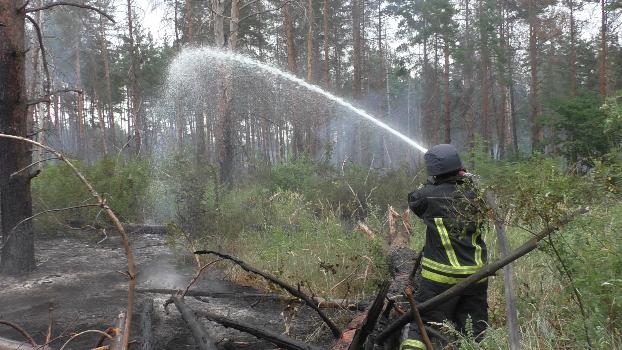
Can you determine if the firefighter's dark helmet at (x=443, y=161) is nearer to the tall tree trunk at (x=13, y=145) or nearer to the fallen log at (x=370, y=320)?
the fallen log at (x=370, y=320)

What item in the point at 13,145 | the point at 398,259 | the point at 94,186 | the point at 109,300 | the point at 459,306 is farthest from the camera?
the point at 94,186

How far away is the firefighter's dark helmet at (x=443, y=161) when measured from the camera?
3.29 meters

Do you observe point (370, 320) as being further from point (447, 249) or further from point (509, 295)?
point (447, 249)

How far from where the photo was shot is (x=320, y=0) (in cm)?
2628

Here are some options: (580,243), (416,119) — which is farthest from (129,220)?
(416,119)

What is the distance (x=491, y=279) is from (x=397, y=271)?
35.1 inches

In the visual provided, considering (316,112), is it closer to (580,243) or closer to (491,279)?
(491,279)

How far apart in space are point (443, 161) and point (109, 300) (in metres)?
3.90

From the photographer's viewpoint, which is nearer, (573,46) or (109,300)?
(109,300)

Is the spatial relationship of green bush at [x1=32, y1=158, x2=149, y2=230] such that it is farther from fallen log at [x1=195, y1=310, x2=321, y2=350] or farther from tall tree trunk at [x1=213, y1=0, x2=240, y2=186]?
fallen log at [x1=195, y1=310, x2=321, y2=350]

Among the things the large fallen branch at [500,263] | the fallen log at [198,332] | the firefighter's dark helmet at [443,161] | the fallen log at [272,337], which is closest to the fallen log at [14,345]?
the fallen log at [198,332]

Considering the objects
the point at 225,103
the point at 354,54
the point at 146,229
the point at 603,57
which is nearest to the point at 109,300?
the point at 146,229

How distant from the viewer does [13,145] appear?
6020 millimetres

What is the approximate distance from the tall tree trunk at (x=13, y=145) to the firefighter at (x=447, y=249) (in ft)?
17.2
